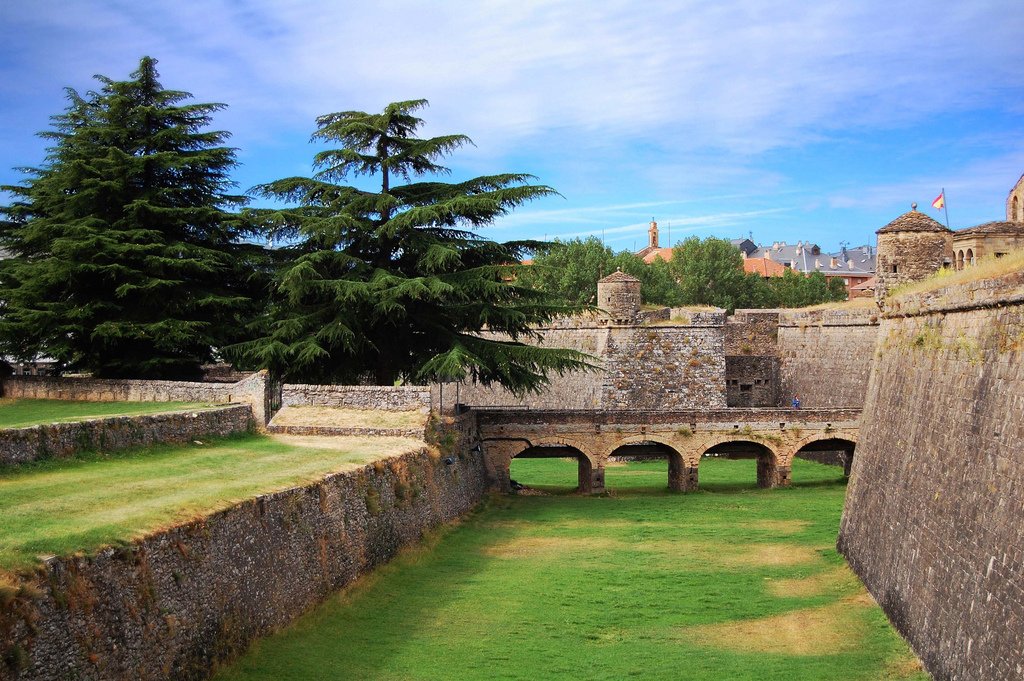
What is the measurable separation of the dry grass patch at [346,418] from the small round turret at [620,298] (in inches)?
652

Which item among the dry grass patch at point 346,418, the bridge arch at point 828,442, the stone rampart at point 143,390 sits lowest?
the bridge arch at point 828,442

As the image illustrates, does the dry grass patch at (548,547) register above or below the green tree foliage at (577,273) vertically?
below

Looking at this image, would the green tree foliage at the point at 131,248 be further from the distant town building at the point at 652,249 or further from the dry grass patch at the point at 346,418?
the distant town building at the point at 652,249

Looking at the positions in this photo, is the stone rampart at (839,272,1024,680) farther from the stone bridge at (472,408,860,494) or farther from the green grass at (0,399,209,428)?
the green grass at (0,399,209,428)

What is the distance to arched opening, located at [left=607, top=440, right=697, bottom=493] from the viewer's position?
31.0 meters

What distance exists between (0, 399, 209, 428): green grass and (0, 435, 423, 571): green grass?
240 cm

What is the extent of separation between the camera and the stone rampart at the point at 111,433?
14672mm

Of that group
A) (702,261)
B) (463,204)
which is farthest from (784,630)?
(702,261)

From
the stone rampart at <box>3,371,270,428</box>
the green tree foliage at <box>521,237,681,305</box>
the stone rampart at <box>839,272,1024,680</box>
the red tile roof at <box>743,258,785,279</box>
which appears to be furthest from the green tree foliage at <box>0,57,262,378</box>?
the red tile roof at <box>743,258,785,279</box>

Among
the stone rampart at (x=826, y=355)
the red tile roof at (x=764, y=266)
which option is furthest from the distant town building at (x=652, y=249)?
the stone rampart at (x=826, y=355)

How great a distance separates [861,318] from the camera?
36688 millimetres

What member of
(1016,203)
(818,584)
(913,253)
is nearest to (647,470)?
(1016,203)

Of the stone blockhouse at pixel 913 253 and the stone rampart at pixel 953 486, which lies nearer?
the stone rampart at pixel 953 486

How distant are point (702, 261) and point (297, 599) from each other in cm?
5359
